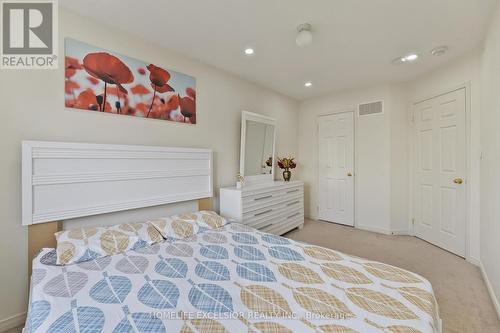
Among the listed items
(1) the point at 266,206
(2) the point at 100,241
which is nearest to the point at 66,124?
(2) the point at 100,241

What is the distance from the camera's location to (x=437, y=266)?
98.6 inches

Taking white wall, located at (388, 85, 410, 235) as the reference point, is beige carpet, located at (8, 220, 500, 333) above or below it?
below

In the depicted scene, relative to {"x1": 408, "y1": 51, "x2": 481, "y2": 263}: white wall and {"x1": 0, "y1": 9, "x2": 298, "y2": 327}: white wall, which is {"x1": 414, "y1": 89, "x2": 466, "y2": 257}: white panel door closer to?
{"x1": 408, "y1": 51, "x2": 481, "y2": 263}: white wall

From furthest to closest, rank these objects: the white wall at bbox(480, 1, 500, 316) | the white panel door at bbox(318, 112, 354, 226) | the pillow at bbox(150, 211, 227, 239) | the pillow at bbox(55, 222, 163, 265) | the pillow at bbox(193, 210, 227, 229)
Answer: the white panel door at bbox(318, 112, 354, 226), the pillow at bbox(193, 210, 227, 229), the pillow at bbox(150, 211, 227, 239), the white wall at bbox(480, 1, 500, 316), the pillow at bbox(55, 222, 163, 265)

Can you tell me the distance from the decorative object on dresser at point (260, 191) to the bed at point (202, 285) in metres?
0.79

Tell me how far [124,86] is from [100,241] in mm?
1375

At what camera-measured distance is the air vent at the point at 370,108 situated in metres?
3.61

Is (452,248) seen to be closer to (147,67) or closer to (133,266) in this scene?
(133,266)

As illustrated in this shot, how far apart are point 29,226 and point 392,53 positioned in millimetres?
3783

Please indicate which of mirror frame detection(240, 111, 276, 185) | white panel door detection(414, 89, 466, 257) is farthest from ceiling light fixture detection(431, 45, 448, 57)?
mirror frame detection(240, 111, 276, 185)

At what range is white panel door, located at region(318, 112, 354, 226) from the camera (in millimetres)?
3955

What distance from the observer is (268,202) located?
10.1 feet

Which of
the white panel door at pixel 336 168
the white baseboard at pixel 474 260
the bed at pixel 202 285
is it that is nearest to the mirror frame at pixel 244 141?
the white panel door at pixel 336 168

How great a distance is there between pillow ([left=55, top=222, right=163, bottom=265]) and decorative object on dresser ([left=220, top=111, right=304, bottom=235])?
1.02 meters
